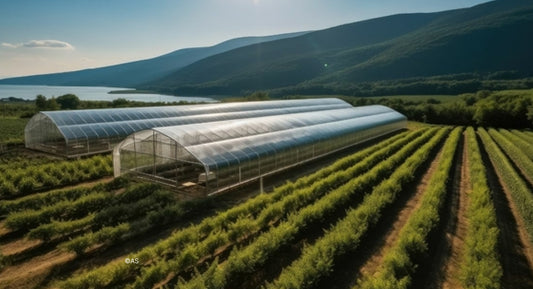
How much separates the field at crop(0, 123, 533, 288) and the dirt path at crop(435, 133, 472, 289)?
6cm

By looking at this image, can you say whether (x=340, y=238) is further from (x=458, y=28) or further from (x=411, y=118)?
(x=458, y=28)

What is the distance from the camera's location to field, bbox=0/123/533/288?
9070mm

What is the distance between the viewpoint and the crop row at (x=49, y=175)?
17.2 m

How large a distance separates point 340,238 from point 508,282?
519 cm

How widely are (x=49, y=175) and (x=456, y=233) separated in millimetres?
21523

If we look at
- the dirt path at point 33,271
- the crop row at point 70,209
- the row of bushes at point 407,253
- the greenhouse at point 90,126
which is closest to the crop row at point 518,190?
the row of bushes at point 407,253

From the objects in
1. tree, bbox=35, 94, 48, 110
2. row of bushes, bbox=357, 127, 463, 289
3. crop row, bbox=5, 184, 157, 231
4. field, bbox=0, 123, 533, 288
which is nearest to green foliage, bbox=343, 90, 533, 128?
field, bbox=0, 123, 533, 288

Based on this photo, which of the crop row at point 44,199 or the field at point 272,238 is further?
the crop row at point 44,199

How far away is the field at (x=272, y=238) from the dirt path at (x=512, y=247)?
1.9 inches

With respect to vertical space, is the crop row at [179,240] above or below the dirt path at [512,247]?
above

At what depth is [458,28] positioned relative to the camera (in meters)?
184

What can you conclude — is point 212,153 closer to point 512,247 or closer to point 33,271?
point 33,271

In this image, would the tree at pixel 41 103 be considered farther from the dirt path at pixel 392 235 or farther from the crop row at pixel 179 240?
the dirt path at pixel 392 235

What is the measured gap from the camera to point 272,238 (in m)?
10.6
